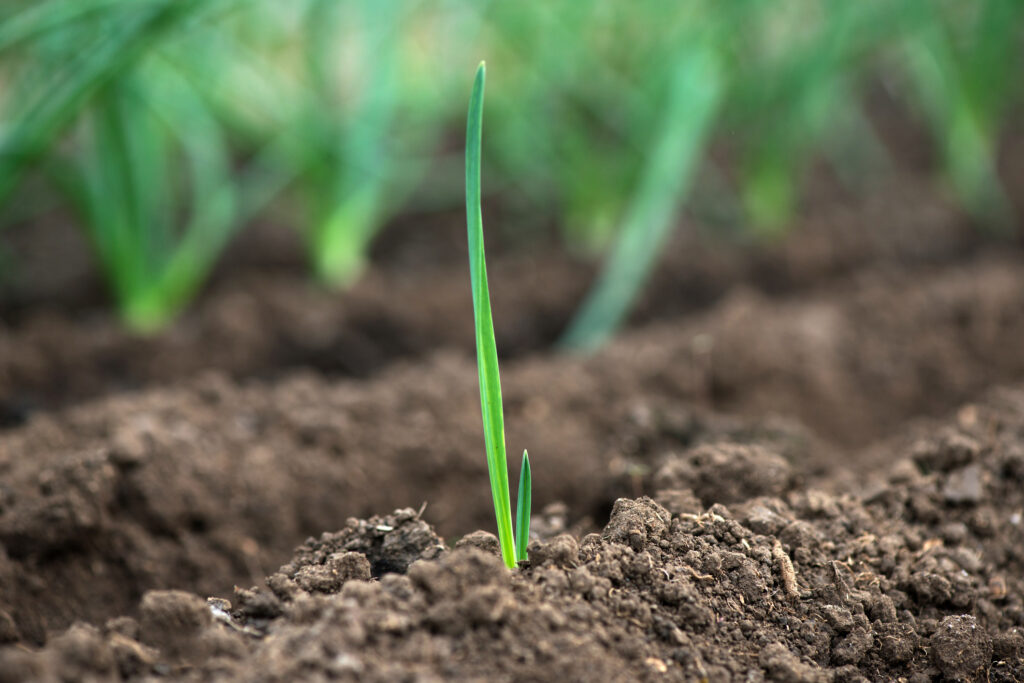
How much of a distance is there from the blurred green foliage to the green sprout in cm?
77

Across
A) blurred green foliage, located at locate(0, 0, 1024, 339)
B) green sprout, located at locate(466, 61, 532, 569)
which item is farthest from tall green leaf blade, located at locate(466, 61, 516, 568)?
blurred green foliage, located at locate(0, 0, 1024, 339)

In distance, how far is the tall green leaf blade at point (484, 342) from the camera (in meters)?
0.71

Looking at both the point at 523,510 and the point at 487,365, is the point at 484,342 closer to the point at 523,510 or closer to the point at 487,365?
the point at 487,365

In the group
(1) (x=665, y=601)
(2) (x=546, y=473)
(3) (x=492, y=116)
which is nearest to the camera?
(1) (x=665, y=601)

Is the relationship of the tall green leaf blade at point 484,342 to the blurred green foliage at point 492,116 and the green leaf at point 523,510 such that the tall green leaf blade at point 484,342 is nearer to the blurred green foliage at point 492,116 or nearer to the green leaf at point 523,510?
the green leaf at point 523,510

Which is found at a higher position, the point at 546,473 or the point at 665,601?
the point at 546,473

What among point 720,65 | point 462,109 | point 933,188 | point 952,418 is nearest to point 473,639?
point 952,418

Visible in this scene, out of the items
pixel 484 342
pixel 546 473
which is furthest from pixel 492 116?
pixel 484 342

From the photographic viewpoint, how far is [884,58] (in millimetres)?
3232

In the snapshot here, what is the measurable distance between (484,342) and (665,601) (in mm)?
260

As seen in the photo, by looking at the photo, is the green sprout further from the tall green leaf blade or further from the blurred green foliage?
the blurred green foliage

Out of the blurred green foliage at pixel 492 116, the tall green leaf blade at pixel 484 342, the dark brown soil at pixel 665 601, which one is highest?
the blurred green foliage at pixel 492 116

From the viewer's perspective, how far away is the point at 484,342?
74cm

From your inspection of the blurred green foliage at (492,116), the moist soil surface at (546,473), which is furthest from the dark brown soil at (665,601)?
the blurred green foliage at (492,116)
